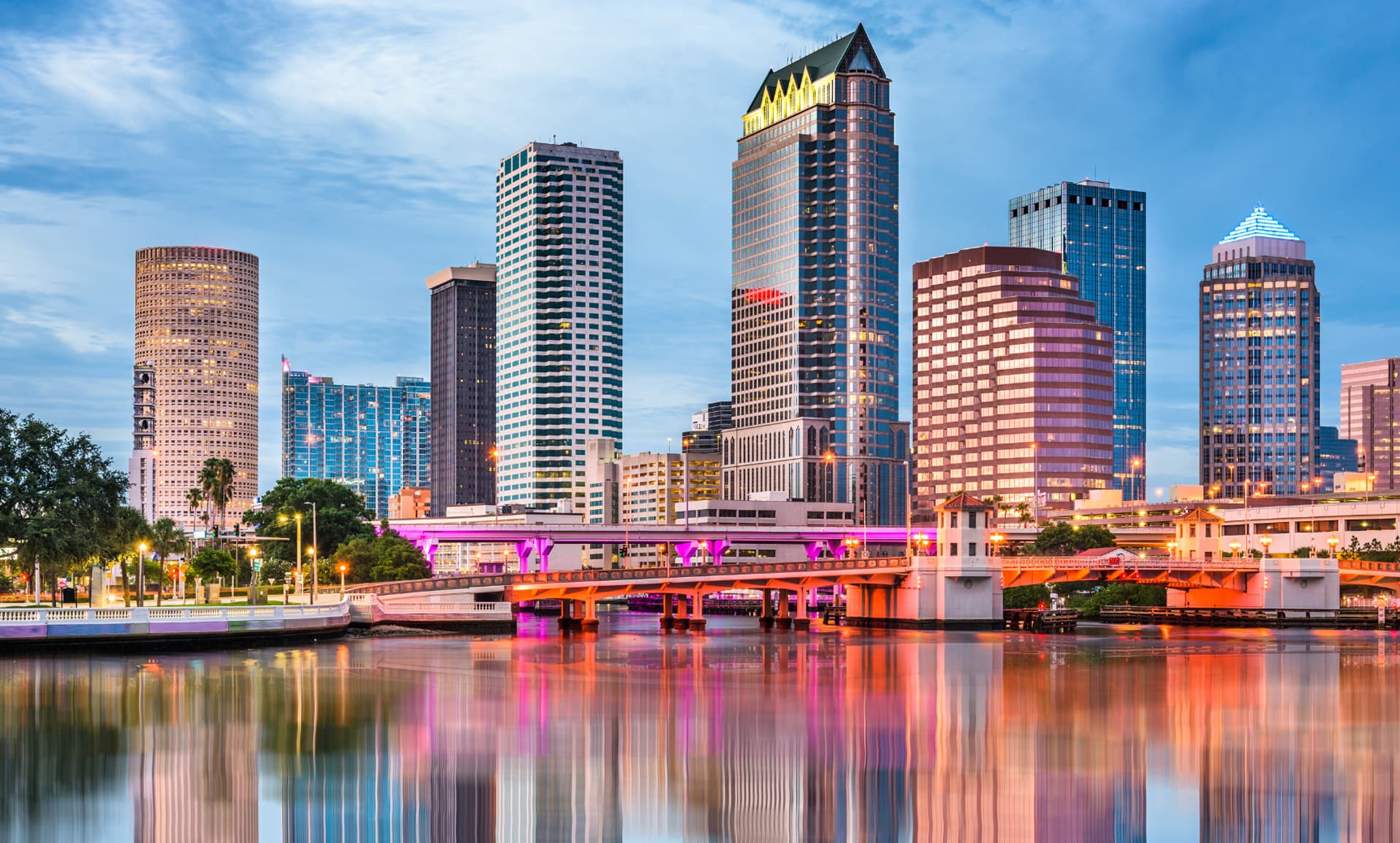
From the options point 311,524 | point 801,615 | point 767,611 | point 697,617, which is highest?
point 311,524

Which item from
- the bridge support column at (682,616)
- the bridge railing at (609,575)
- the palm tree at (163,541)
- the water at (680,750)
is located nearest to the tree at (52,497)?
the water at (680,750)

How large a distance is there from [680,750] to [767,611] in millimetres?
124948

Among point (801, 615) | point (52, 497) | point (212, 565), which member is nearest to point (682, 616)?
point (801, 615)

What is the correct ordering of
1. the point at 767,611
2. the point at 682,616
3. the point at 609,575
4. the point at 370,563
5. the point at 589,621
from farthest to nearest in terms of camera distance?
1. the point at 767,611
2. the point at 370,563
3. the point at 682,616
4. the point at 589,621
5. the point at 609,575

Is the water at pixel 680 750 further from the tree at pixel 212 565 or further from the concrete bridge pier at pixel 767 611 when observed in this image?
the tree at pixel 212 565

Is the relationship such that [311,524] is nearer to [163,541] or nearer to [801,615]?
[163,541]

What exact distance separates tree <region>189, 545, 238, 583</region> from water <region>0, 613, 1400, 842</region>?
256ft

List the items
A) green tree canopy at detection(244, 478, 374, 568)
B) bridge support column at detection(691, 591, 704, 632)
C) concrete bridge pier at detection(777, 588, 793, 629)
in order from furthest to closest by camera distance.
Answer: green tree canopy at detection(244, 478, 374, 568) < concrete bridge pier at detection(777, 588, 793, 629) < bridge support column at detection(691, 591, 704, 632)

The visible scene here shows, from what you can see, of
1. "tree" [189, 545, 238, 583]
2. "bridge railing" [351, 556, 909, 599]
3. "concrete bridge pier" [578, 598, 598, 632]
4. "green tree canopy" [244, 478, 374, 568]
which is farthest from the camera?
"green tree canopy" [244, 478, 374, 568]

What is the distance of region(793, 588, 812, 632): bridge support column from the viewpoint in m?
166

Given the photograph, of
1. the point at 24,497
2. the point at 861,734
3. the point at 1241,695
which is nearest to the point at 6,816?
the point at 861,734

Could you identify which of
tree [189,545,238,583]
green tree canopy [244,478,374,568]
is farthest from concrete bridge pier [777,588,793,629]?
tree [189,545,238,583]

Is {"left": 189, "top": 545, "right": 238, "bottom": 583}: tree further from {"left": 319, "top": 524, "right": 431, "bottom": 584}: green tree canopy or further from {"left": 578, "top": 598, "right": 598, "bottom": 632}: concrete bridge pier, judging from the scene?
{"left": 578, "top": 598, "right": 598, "bottom": 632}: concrete bridge pier

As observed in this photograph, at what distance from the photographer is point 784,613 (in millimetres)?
180750
